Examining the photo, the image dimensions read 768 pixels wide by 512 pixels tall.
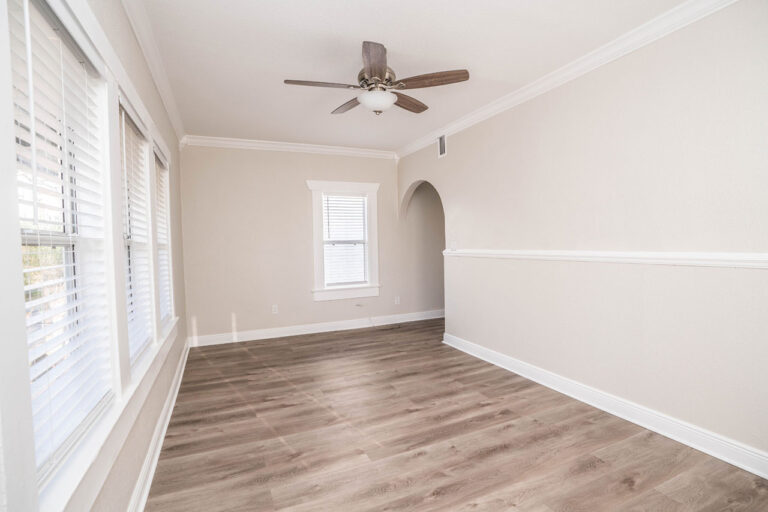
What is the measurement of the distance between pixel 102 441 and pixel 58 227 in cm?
71

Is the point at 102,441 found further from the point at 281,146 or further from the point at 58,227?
the point at 281,146

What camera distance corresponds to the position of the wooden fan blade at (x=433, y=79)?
97.9 inches

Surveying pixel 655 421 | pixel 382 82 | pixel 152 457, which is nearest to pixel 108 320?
pixel 152 457

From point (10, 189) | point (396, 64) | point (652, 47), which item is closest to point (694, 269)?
point (652, 47)

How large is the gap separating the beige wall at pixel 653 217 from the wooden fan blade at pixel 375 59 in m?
1.54

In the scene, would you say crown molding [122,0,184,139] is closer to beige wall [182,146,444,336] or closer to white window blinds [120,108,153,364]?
white window blinds [120,108,153,364]

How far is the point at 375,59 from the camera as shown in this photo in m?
2.29

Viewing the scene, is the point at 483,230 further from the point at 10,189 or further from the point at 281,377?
the point at 10,189

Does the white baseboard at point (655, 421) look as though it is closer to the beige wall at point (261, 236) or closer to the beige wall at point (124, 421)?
the beige wall at point (261, 236)

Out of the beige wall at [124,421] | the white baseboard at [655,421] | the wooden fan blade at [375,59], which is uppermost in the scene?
the wooden fan blade at [375,59]

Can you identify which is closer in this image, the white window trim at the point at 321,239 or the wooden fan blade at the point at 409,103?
the wooden fan blade at the point at 409,103

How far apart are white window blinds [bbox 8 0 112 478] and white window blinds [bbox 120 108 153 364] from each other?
1.58ft

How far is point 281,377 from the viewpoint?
3.47m

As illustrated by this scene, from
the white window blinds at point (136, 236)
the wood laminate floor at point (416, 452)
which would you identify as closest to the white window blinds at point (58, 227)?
the white window blinds at point (136, 236)
